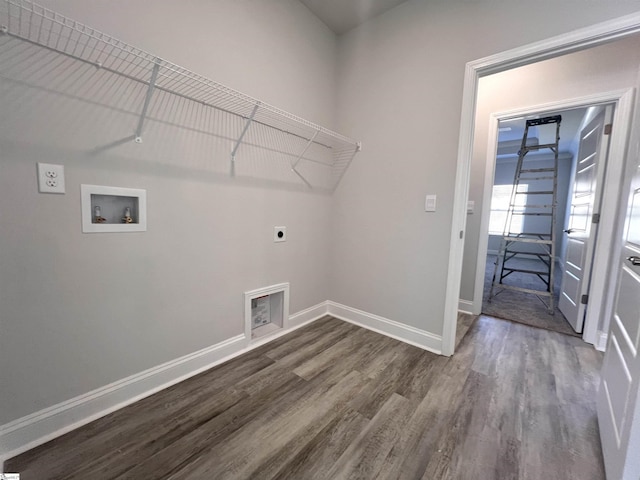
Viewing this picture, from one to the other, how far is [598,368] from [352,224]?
216 cm

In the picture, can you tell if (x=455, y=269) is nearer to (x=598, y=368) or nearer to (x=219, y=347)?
(x=598, y=368)

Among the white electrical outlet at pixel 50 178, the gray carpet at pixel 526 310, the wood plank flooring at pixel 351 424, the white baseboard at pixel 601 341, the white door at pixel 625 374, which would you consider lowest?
the wood plank flooring at pixel 351 424

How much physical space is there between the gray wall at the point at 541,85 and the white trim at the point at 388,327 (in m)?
1.12

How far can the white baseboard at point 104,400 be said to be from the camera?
1060 mm

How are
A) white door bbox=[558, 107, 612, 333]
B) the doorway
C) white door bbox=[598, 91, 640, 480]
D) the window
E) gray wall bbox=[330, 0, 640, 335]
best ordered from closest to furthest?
white door bbox=[598, 91, 640, 480]
gray wall bbox=[330, 0, 640, 335]
white door bbox=[558, 107, 612, 333]
the doorway
the window

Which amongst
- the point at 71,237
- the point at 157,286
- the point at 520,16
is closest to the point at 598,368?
the point at 520,16

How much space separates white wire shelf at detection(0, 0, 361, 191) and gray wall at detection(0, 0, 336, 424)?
44 millimetres

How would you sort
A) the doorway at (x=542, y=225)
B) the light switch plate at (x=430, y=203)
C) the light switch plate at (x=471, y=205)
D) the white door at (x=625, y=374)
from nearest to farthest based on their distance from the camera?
the white door at (x=625, y=374), the light switch plate at (x=430, y=203), the doorway at (x=542, y=225), the light switch plate at (x=471, y=205)

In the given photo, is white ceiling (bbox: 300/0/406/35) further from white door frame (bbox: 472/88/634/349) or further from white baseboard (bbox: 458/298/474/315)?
white baseboard (bbox: 458/298/474/315)

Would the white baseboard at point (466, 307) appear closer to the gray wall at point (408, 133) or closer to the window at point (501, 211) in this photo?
the gray wall at point (408, 133)

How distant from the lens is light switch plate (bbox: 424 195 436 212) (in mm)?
1929

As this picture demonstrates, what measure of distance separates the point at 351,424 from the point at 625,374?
1.18 metres

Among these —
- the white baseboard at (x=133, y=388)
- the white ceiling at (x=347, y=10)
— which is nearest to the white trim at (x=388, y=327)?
the white baseboard at (x=133, y=388)

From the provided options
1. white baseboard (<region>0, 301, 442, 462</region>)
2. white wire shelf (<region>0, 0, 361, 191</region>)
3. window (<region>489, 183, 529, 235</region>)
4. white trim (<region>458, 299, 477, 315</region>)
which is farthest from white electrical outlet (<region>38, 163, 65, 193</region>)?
window (<region>489, 183, 529, 235</region>)
